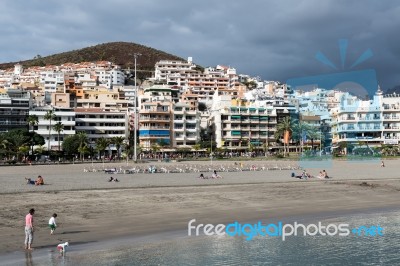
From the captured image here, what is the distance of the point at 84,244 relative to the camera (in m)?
17.0

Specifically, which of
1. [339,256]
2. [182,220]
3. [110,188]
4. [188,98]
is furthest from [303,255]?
[188,98]

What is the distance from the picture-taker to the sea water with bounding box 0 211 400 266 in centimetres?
1527

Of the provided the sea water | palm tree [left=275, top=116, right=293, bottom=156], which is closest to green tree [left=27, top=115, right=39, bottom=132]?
palm tree [left=275, top=116, right=293, bottom=156]

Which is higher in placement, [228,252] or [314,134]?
[314,134]

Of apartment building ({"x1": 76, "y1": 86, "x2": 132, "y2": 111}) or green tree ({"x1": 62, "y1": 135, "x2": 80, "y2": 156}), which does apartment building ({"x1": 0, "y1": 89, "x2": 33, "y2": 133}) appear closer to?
green tree ({"x1": 62, "y1": 135, "x2": 80, "y2": 156})

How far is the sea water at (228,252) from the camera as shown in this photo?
15.3 m

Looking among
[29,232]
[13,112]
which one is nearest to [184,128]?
[13,112]

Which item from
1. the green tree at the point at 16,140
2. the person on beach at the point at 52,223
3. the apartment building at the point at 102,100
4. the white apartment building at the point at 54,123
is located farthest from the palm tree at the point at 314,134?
the person on beach at the point at 52,223

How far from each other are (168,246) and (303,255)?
4.98 m

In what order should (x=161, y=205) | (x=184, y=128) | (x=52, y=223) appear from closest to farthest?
(x=52, y=223) → (x=161, y=205) → (x=184, y=128)

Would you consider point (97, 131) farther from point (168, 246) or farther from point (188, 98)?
point (168, 246)

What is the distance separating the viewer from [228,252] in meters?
16.9

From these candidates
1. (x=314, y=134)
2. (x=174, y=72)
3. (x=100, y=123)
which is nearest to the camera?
(x=100, y=123)

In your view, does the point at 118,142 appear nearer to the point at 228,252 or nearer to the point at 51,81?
the point at 51,81
